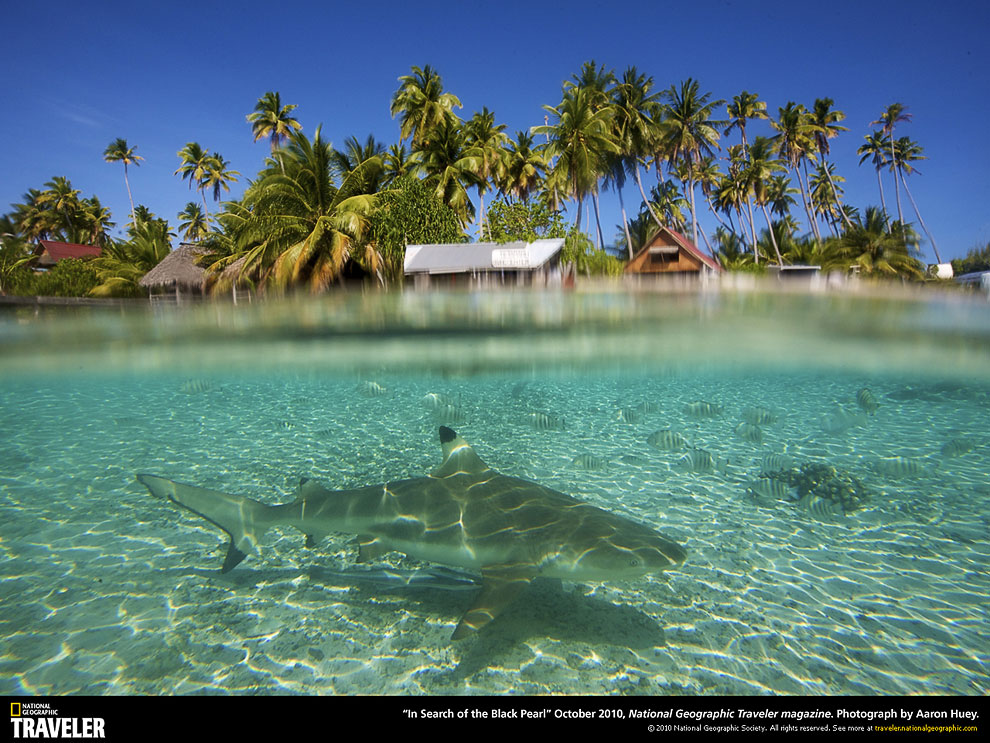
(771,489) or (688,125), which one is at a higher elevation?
(688,125)

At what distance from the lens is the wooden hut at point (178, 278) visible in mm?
31750

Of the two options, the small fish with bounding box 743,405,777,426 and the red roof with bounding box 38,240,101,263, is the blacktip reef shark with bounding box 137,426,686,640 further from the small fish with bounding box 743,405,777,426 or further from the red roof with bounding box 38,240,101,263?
the red roof with bounding box 38,240,101,263

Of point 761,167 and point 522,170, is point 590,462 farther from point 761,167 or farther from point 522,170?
point 761,167

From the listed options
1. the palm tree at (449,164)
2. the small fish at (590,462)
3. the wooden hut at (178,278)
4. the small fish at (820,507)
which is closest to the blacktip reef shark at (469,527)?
the small fish at (590,462)

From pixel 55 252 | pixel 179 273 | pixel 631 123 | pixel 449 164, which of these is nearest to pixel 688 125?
pixel 631 123

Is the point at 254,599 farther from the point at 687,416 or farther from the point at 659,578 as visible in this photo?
the point at 687,416

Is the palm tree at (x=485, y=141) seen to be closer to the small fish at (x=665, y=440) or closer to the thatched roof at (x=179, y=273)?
the thatched roof at (x=179, y=273)

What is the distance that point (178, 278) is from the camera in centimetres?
3173

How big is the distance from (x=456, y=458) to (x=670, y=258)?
36429 mm

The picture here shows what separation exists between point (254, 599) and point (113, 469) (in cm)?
632

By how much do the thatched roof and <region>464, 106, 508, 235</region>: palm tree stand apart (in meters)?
20.4

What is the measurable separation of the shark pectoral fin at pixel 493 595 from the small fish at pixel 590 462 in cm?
448

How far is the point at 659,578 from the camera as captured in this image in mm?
4879
